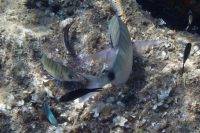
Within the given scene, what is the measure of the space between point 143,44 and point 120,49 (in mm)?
735

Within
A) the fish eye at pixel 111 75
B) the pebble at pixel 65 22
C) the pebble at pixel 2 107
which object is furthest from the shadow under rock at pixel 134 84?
the pebble at pixel 2 107

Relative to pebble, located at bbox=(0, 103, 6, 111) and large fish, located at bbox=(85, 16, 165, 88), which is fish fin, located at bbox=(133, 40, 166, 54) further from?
pebble, located at bbox=(0, 103, 6, 111)

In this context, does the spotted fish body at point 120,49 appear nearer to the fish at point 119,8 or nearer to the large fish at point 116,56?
the large fish at point 116,56

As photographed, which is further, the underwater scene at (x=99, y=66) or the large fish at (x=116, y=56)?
the underwater scene at (x=99, y=66)

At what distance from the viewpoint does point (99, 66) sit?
340 cm

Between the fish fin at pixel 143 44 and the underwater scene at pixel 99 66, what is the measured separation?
12 millimetres

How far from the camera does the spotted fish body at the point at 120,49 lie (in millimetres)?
2452

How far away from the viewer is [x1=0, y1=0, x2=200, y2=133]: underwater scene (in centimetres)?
289

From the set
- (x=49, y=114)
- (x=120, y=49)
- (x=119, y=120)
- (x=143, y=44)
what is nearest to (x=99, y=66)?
(x=143, y=44)

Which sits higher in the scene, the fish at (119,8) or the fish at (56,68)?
the fish at (119,8)

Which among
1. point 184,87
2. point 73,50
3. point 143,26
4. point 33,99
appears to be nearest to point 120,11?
point 143,26

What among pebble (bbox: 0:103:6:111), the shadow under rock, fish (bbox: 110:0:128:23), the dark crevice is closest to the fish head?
the shadow under rock

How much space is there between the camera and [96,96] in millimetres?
3186

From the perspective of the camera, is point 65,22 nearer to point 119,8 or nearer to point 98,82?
point 119,8
